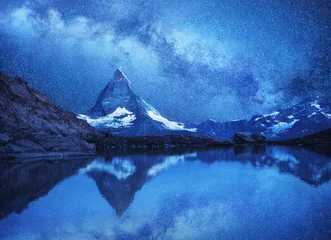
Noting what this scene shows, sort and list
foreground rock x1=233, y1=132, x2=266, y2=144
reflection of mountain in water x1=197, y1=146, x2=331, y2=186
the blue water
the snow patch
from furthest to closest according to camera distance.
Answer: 1. foreground rock x1=233, y1=132, x2=266, y2=144
2. the snow patch
3. reflection of mountain in water x1=197, y1=146, x2=331, y2=186
4. the blue water

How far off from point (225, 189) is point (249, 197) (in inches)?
95.0

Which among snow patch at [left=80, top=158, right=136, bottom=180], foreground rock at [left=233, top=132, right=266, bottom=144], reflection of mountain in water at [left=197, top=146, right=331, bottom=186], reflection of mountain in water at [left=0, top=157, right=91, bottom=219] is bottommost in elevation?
reflection of mountain in water at [left=0, top=157, right=91, bottom=219]

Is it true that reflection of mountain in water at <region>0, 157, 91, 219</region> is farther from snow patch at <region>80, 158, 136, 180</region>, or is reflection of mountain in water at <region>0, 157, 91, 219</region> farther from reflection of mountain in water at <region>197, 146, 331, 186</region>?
reflection of mountain in water at <region>197, 146, 331, 186</region>

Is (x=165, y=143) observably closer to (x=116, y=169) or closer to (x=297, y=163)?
(x=297, y=163)

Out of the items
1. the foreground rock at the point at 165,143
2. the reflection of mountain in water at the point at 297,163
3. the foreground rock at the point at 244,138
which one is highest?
the foreground rock at the point at 244,138

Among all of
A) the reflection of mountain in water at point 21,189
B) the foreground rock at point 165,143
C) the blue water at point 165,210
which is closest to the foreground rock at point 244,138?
the foreground rock at point 165,143

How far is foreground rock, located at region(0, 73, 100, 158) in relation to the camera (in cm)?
3800

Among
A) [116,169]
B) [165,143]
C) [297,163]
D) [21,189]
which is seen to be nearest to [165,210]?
[21,189]

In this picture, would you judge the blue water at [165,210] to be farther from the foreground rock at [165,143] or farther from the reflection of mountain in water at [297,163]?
the foreground rock at [165,143]

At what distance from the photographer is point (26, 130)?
2159 inches

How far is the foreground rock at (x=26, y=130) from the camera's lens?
38000 mm

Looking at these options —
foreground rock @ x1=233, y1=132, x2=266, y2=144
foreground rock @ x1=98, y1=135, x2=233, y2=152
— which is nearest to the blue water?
foreground rock @ x1=98, y1=135, x2=233, y2=152

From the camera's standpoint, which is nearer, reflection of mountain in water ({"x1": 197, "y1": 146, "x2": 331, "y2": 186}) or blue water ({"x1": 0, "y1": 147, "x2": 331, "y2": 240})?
blue water ({"x1": 0, "y1": 147, "x2": 331, "y2": 240})

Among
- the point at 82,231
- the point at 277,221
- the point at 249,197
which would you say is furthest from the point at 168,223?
the point at 249,197
